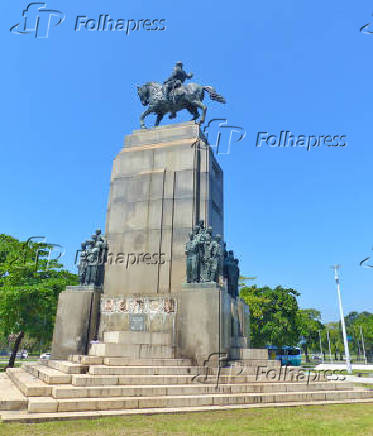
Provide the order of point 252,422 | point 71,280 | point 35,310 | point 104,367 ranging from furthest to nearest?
point 71,280 → point 35,310 → point 104,367 → point 252,422

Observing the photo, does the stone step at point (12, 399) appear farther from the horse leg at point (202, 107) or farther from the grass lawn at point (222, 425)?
the horse leg at point (202, 107)

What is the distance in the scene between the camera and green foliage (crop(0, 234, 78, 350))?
28062mm

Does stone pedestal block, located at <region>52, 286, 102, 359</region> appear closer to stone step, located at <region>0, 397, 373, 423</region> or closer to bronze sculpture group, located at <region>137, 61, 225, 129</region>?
stone step, located at <region>0, 397, 373, 423</region>

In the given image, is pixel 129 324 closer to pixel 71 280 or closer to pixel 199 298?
pixel 199 298

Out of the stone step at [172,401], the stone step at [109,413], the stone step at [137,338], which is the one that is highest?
the stone step at [137,338]

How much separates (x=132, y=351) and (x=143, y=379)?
1.72 metres

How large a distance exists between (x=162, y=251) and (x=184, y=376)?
19.7 ft

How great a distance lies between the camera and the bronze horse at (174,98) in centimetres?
1923

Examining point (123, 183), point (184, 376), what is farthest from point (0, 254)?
point (184, 376)

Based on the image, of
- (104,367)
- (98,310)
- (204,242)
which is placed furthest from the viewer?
(98,310)

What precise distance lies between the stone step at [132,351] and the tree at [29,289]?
1785cm

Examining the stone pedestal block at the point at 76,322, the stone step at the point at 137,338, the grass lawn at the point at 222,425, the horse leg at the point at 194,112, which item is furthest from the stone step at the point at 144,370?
the horse leg at the point at 194,112

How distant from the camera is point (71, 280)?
1236 inches

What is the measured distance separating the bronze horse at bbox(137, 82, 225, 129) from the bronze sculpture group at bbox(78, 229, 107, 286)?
6.78 meters
